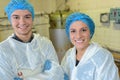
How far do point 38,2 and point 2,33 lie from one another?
1383mm

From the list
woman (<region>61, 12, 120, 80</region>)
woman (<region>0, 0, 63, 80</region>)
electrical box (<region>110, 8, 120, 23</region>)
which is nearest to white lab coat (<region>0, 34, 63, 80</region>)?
woman (<region>0, 0, 63, 80</region>)

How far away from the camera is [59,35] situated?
3346mm

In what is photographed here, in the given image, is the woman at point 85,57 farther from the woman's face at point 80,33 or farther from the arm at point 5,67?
the arm at point 5,67

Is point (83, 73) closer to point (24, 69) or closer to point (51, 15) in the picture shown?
point (24, 69)

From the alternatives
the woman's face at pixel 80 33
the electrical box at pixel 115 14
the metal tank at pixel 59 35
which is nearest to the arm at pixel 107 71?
the woman's face at pixel 80 33

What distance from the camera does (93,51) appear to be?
4.67ft

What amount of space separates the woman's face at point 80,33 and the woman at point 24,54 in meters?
0.24

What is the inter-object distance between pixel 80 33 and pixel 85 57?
7.2 inches

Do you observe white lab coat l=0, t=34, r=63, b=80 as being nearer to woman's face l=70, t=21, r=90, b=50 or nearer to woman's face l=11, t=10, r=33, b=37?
woman's face l=11, t=10, r=33, b=37

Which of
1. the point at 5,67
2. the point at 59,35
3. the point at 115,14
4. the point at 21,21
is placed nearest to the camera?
the point at 5,67

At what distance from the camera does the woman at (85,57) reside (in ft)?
4.44

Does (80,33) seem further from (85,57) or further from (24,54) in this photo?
(24,54)

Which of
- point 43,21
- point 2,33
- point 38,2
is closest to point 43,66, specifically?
point 2,33

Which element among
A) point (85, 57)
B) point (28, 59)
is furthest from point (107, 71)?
point (28, 59)
